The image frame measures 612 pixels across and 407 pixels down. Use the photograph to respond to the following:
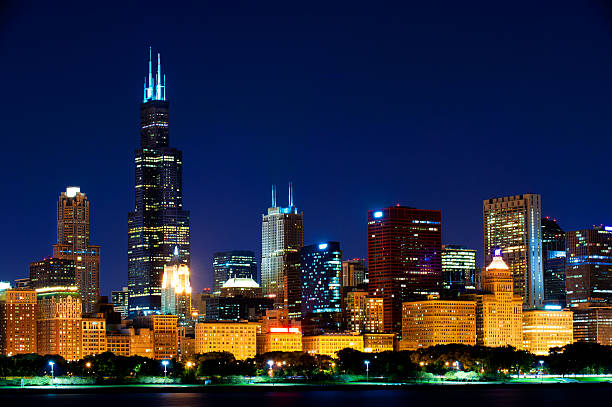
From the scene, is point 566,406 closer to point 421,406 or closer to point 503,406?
point 503,406

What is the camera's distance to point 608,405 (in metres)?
200

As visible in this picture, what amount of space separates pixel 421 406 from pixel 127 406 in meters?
44.6

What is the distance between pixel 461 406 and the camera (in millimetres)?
199000

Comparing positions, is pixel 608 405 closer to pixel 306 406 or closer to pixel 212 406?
pixel 306 406

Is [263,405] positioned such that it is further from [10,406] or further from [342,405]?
[10,406]

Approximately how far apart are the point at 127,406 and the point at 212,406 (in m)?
13.6

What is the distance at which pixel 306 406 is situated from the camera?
7751 inches

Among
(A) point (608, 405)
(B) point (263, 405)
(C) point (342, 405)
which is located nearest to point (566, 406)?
(A) point (608, 405)

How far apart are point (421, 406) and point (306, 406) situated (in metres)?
17.7

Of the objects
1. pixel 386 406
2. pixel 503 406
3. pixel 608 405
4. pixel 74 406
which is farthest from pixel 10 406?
pixel 608 405

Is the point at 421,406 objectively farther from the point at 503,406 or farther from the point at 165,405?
the point at 165,405

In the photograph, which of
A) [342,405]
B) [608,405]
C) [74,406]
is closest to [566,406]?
[608,405]

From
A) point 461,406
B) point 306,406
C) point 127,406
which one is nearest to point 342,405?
point 306,406

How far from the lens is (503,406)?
198500 mm
